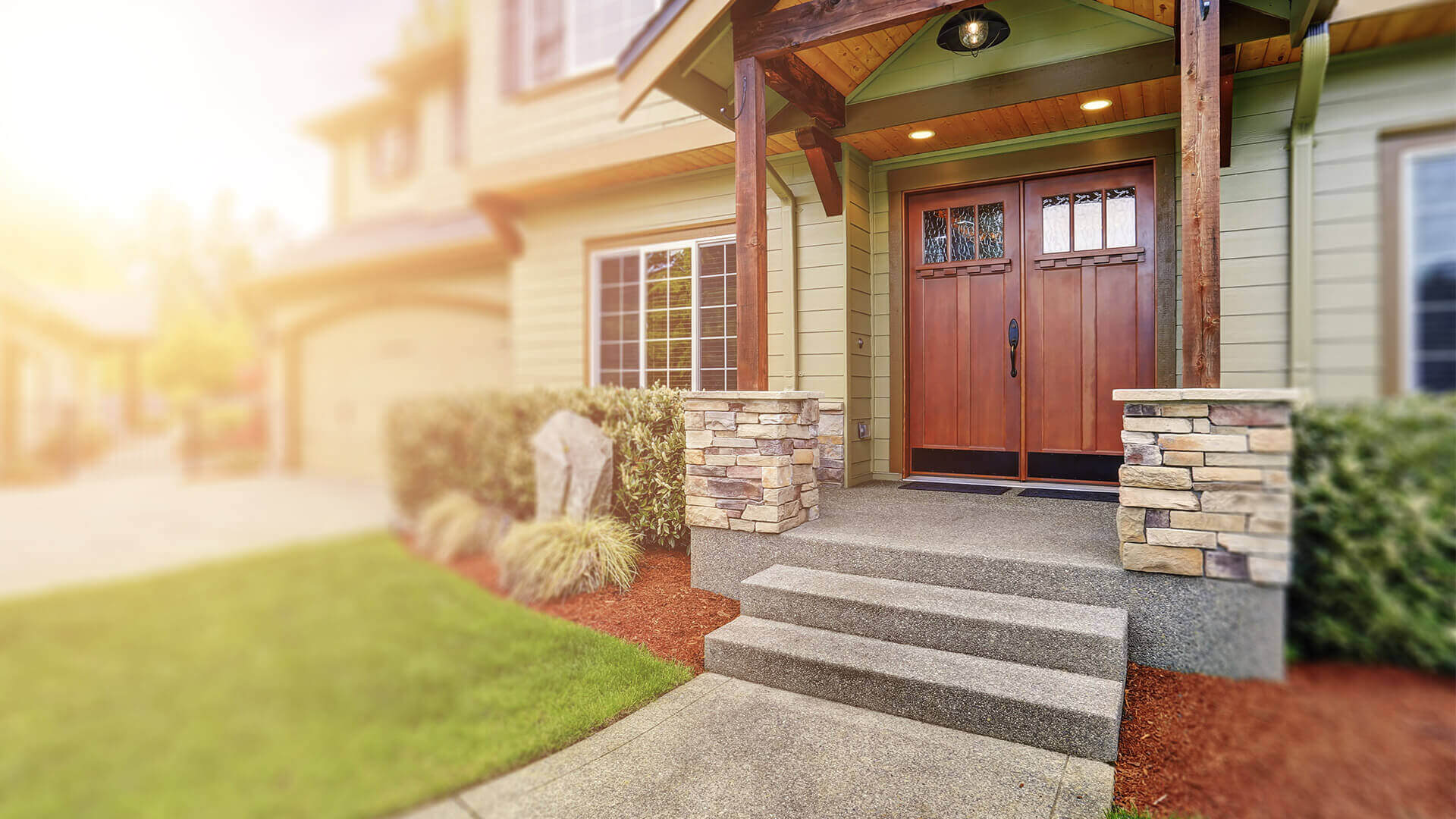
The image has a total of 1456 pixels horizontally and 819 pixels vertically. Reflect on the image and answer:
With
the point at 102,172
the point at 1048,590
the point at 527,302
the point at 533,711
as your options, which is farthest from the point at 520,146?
the point at 1048,590

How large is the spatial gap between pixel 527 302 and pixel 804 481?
6.87ft

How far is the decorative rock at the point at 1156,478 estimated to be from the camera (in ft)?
7.73

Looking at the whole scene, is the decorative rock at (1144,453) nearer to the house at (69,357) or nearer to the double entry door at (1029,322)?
the double entry door at (1029,322)

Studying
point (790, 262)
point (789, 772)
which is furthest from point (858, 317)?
point (789, 772)

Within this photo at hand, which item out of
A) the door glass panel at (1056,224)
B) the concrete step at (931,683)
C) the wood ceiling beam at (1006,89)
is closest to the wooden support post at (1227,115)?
the wood ceiling beam at (1006,89)

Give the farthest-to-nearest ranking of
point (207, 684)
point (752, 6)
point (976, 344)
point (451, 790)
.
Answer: point (976, 344)
point (752, 6)
point (451, 790)
point (207, 684)

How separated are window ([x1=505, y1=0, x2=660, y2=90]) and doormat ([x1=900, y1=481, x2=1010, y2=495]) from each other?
3240mm

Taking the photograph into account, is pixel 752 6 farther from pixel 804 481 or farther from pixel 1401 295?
pixel 1401 295

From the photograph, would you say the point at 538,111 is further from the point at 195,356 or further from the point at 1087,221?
the point at 1087,221

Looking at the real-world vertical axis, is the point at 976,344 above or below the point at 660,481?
above

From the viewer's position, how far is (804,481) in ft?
11.4

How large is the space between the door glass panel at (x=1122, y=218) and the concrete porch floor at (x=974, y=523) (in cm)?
175

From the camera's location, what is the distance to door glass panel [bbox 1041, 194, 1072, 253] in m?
4.41

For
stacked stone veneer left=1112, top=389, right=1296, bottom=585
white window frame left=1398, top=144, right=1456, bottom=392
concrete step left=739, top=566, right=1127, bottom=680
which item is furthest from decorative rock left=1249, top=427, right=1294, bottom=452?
concrete step left=739, top=566, right=1127, bottom=680
